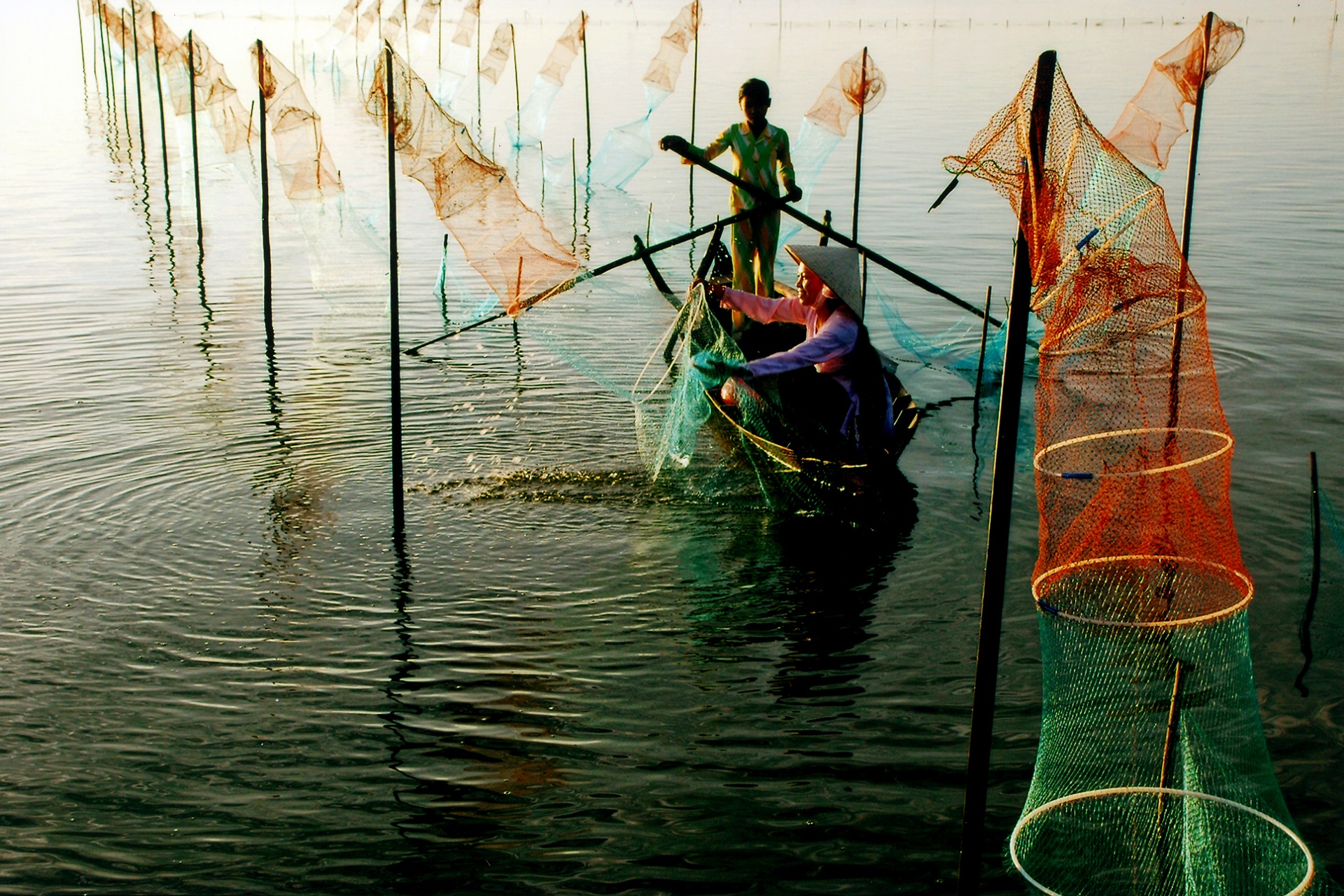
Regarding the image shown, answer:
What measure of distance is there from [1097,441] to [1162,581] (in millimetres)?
2169

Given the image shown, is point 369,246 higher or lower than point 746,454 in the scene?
higher

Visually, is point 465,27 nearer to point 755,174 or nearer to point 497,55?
point 497,55

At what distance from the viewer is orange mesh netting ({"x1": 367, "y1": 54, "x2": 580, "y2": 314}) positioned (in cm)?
707

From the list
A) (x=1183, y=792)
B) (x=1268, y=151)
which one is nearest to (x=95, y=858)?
(x=1183, y=792)

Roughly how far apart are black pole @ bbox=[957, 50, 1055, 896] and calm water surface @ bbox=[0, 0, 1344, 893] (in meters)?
0.78

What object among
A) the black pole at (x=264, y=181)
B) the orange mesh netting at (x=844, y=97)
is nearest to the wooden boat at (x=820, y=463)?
the black pole at (x=264, y=181)

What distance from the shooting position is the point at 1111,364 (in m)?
4.87

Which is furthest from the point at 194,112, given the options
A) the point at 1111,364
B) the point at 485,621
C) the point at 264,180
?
the point at 1111,364

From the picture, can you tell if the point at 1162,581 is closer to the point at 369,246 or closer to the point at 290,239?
the point at 369,246

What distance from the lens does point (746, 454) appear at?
26.0 ft

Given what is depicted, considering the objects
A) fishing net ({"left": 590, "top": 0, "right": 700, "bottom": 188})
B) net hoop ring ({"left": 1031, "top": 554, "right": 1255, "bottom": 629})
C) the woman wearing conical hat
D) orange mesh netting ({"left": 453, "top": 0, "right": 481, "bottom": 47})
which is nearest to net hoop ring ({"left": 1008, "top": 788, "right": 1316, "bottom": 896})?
net hoop ring ({"left": 1031, "top": 554, "right": 1255, "bottom": 629})

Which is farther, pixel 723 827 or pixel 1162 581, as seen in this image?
pixel 1162 581

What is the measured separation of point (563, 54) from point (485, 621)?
683 inches

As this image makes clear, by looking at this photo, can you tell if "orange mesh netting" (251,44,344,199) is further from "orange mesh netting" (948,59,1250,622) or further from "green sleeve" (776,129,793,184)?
"orange mesh netting" (948,59,1250,622)
